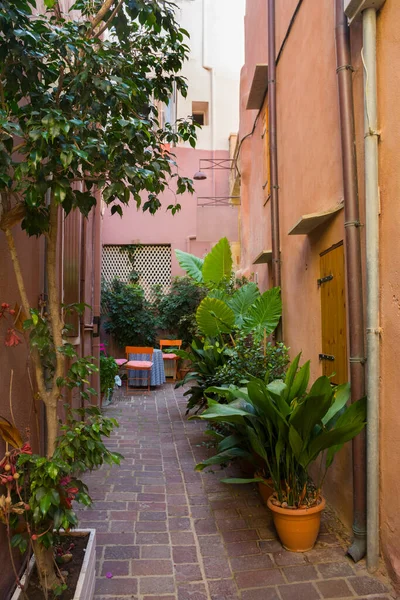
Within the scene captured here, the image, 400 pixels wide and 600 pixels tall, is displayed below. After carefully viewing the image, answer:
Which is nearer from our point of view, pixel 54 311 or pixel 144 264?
pixel 54 311

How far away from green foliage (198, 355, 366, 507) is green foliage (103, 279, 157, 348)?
8.70 meters

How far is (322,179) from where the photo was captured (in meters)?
4.04

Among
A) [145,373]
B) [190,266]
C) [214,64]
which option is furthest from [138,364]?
[214,64]

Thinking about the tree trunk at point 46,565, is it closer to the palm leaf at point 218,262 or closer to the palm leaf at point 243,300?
the palm leaf at point 243,300

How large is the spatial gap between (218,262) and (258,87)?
250cm

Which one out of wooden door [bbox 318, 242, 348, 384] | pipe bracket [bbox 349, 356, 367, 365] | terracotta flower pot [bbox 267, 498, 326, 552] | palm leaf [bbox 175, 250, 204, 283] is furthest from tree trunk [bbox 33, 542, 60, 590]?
palm leaf [bbox 175, 250, 204, 283]

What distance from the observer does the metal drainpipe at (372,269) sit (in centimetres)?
291

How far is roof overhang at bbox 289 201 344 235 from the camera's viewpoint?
3648 mm

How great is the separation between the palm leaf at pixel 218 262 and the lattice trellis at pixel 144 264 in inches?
250

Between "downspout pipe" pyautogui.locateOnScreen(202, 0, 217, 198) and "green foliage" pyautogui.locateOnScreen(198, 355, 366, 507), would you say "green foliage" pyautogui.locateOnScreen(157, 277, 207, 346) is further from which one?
"green foliage" pyautogui.locateOnScreen(198, 355, 366, 507)

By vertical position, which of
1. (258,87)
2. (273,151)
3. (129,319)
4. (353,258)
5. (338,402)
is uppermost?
(258,87)

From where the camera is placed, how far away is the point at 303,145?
467 centimetres

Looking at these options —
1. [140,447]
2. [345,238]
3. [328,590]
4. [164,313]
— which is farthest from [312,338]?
[164,313]

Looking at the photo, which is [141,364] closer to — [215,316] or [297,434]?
[215,316]
